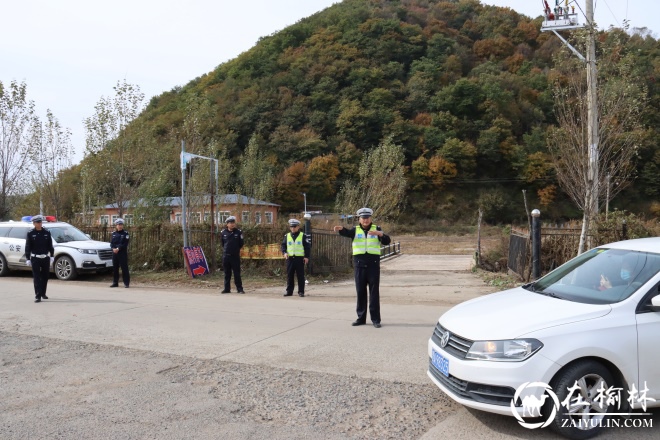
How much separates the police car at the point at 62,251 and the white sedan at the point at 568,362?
13548 millimetres

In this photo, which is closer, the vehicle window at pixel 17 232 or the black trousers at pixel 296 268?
the black trousers at pixel 296 268

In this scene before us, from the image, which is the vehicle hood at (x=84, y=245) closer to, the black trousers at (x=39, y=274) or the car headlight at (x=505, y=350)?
the black trousers at (x=39, y=274)

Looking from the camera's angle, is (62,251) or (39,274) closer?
(39,274)

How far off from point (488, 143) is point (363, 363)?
75.9m

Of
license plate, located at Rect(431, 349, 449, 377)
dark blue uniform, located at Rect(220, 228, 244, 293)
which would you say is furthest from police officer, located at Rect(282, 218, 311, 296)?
license plate, located at Rect(431, 349, 449, 377)

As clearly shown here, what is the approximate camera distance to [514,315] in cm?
430

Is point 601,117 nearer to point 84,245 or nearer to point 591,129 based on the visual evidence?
point 591,129

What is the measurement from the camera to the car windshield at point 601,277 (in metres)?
4.36

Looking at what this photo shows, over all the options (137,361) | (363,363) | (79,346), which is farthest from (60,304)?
(363,363)

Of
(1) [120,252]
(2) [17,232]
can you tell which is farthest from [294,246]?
(2) [17,232]

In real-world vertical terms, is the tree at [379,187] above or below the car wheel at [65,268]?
above

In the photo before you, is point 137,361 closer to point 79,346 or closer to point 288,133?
point 79,346

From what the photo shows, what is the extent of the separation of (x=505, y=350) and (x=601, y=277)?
5.01ft

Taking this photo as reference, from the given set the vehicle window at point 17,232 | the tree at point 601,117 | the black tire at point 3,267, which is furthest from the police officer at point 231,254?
the tree at point 601,117
